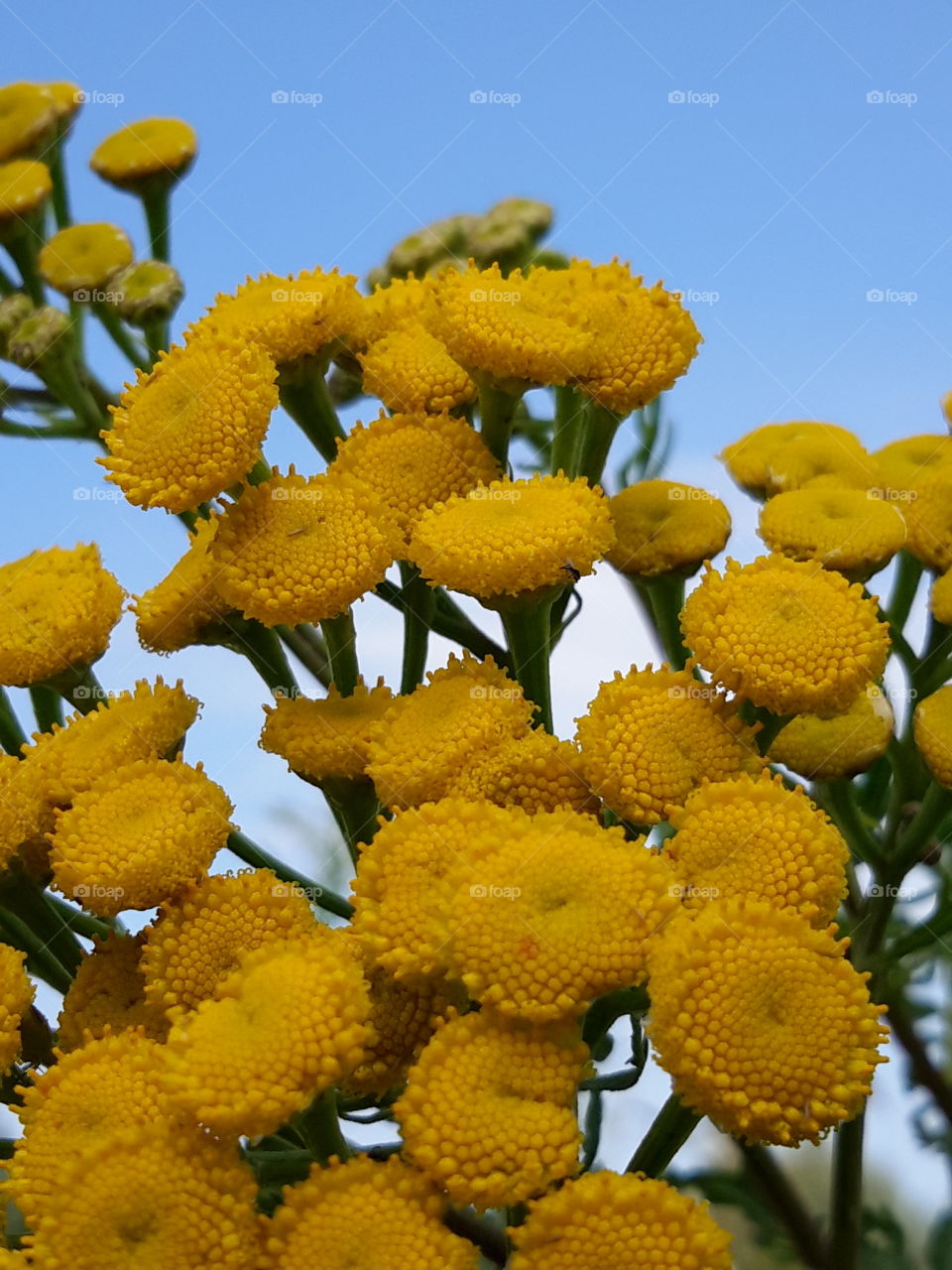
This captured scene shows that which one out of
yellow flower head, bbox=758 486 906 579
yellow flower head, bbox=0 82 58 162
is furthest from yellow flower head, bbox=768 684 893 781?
yellow flower head, bbox=0 82 58 162

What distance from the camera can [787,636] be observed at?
138 cm

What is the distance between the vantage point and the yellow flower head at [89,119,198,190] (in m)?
2.12

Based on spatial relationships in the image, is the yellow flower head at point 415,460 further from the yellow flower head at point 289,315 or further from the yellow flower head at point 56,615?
the yellow flower head at point 56,615

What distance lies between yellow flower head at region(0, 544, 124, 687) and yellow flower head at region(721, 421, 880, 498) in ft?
2.73

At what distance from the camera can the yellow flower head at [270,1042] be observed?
113 centimetres

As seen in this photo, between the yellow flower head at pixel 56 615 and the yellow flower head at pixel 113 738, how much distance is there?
88 millimetres

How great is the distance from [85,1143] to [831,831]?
711 millimetres

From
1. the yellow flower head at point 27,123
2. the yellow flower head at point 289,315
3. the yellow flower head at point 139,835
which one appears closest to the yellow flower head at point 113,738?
the yellow flower head at point 139,835

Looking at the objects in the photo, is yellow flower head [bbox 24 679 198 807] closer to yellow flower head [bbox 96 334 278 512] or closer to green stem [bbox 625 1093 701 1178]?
yellow flower head [bbox 96 334 278 512]

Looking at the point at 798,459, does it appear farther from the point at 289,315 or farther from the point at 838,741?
the point at 289,315

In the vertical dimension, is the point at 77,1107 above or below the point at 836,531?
below

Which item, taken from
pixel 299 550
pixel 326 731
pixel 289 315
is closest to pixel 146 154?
pixel 289 315

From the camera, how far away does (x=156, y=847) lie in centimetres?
132

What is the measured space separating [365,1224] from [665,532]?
800 millimetres
